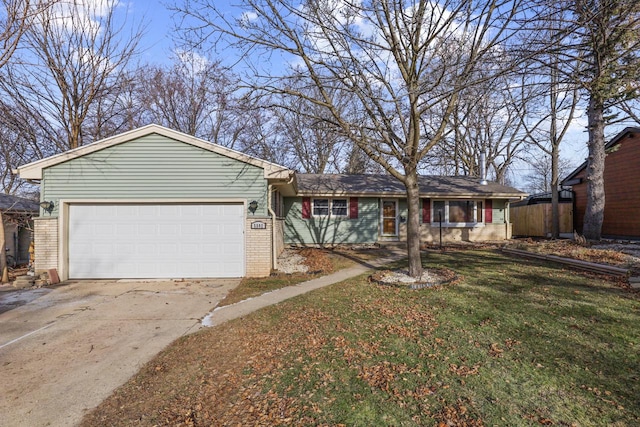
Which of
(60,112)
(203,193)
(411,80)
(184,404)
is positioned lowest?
(184,404)

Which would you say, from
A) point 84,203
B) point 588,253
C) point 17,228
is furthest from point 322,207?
point 17,228

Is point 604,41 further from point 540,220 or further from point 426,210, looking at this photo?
point 540,220

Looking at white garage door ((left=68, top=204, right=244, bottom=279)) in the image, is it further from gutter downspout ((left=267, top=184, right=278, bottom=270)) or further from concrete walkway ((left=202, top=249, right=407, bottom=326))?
concrete walkway ((left=202, top=249, right=407, bottom=326))

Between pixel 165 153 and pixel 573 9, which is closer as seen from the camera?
pixel 573 9

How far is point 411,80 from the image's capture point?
733 centimetres

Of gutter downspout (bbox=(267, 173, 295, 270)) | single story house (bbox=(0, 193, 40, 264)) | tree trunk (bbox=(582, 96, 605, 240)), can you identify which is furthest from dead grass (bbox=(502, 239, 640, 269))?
single story house (bbox=(0, 193, 40, 264))

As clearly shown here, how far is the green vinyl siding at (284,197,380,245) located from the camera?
50.0ft

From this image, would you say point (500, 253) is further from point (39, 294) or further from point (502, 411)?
point (39, 294)

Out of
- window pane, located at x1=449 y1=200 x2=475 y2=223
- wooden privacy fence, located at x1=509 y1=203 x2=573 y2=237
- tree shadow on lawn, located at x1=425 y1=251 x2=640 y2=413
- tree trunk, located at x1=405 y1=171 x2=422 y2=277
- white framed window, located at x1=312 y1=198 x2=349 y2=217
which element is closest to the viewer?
tree shadow on lawn, located at x1=425 y1=251 x2=640 y2=413

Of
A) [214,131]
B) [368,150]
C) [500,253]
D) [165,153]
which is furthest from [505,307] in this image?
[214,131]

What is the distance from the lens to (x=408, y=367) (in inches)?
143

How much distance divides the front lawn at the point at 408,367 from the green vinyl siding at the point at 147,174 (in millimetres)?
4542

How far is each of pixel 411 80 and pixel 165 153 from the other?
663 cm

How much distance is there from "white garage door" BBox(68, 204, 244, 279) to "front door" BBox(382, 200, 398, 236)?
325 inches
